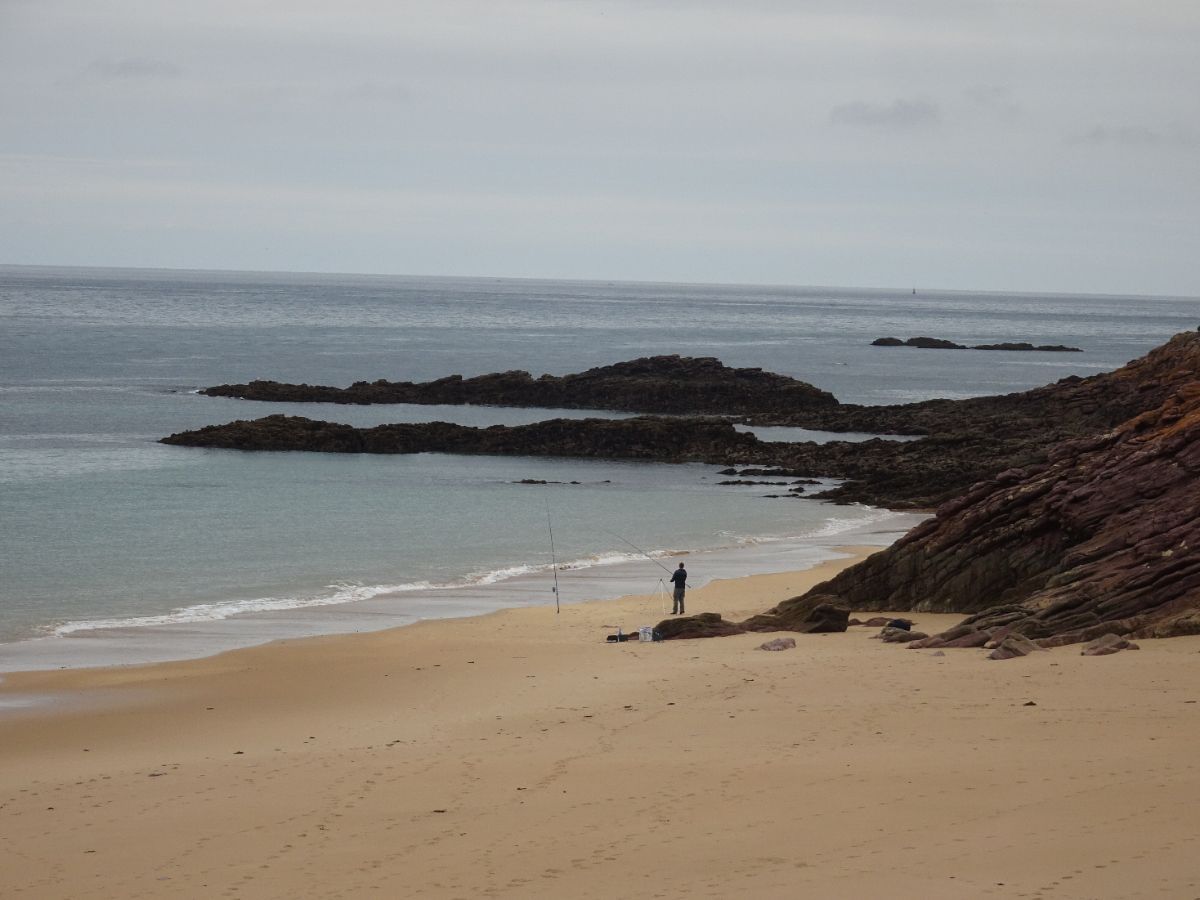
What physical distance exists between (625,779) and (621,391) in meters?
55.0

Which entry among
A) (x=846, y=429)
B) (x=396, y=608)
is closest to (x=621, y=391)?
(x=846, y=429)

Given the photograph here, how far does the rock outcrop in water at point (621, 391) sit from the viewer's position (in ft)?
213

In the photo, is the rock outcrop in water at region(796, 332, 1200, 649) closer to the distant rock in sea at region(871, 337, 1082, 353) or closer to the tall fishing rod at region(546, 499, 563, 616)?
the tall fishing rod at region(546, 499, 563, 616)

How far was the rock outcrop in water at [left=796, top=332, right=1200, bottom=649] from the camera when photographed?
674 inches

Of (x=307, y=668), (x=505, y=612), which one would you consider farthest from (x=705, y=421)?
(x=307, y=668)

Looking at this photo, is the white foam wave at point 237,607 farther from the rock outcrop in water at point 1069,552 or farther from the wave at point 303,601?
the rock outcrop in water at point 1069,552

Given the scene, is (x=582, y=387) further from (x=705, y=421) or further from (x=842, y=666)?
(x=842, y=666)

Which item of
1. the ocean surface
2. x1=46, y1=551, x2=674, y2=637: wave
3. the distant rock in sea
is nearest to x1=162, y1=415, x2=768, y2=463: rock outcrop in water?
the ocean surface

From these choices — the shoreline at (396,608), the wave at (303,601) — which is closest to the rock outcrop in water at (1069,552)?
the shoreline at (396,608)

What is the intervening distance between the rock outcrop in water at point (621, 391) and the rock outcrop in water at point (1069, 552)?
41.6m

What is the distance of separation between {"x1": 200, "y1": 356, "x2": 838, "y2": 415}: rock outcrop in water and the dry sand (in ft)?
155

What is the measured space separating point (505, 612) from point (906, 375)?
75.8m

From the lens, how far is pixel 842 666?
16.4 meters

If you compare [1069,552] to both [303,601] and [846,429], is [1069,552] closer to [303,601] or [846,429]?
[303,601]
